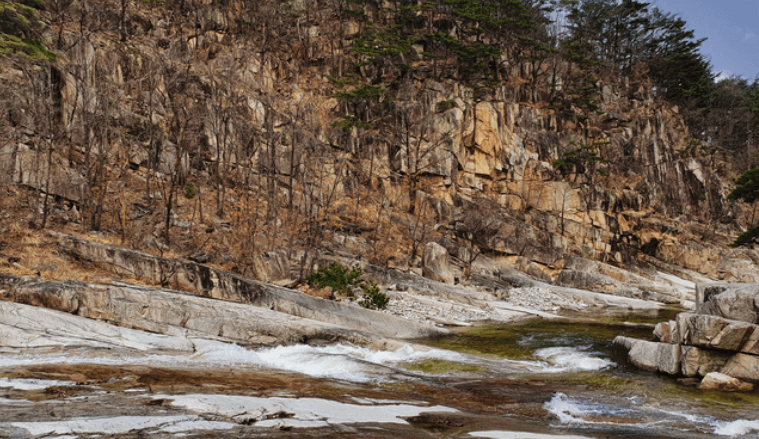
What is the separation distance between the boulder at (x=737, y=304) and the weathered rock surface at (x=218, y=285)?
28.2 feet

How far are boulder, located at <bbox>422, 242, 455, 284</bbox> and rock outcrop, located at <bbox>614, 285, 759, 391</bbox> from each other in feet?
49.6

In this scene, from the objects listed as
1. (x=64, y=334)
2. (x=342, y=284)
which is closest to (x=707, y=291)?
(x=342, y=284)

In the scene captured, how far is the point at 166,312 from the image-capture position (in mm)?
12227

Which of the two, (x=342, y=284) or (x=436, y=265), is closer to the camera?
(x=342, y=284)

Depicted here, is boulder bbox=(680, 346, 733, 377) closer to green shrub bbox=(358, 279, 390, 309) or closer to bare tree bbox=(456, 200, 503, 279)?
green shrub bbox=(358, 279, 390, 309)

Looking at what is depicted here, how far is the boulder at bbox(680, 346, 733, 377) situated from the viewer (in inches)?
410

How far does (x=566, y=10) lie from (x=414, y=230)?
4904 cm

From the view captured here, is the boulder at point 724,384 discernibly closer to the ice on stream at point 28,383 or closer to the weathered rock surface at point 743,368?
the weathered rock surface at point 743,368

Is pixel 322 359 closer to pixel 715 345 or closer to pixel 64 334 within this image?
pixel 64 334

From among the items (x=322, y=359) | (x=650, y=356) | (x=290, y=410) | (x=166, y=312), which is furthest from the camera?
(x=166, y=312)

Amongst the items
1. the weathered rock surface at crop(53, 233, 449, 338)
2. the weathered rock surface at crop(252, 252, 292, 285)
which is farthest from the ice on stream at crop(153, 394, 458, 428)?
the weathered rock surface at crop(252, 252, 292, 285)

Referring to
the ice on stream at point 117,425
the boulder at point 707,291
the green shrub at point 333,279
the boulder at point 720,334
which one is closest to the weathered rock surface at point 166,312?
the green shrub at point 333,279

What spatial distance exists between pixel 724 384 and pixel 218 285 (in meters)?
13.6

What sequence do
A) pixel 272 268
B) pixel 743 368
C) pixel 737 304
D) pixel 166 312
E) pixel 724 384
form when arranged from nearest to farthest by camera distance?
pixel 724 384 → pixel 743 368 → pixel 737 304 → pixel 166 312 → pixel 272 268
